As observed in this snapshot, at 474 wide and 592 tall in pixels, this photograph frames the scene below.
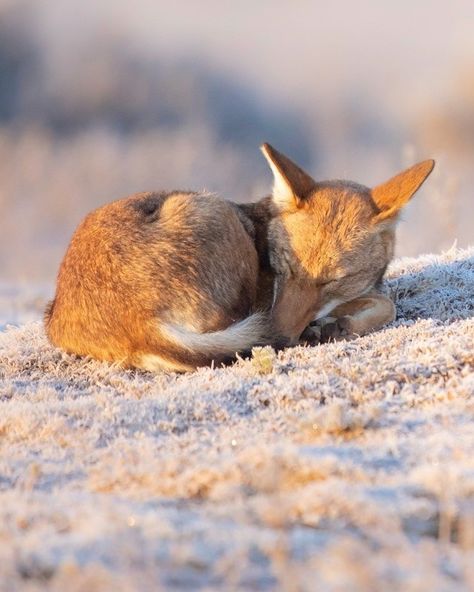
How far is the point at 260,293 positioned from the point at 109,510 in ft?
12.3

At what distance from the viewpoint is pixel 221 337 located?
5.48m

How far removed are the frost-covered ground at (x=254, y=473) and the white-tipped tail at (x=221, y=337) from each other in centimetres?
28

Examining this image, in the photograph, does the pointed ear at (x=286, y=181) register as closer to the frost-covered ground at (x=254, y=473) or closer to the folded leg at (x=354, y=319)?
the folded leg at (x=354, y=319)

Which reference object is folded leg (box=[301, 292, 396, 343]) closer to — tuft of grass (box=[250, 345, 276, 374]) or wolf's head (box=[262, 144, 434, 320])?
wolf's head (box=[262, 144, 434, 320])

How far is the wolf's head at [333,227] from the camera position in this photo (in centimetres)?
608

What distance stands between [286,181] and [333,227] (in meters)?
0.57

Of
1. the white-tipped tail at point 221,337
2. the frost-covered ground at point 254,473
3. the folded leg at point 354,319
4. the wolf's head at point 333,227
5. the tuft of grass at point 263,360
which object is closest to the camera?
the frost-covered ground at point 254,473

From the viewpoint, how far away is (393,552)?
7.23 feet

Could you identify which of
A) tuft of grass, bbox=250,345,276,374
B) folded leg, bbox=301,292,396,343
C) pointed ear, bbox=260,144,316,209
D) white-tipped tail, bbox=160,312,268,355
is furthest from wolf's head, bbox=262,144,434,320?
A: tuft of grass, bbox=250,345,276,374

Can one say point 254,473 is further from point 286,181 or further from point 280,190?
point 280,190

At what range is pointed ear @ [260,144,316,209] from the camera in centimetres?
634

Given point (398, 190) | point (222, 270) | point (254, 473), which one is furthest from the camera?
point (398, 190)

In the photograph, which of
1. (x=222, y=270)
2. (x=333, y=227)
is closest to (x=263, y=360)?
(x=222, y=270)

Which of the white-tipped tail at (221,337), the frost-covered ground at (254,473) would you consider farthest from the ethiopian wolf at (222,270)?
the frost-covered ground at (254,473)
